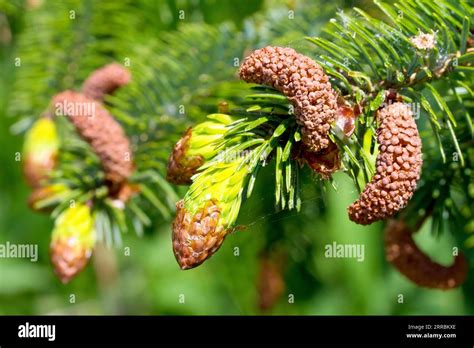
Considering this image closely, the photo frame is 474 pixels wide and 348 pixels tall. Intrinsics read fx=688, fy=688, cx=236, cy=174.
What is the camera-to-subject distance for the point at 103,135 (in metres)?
0.88

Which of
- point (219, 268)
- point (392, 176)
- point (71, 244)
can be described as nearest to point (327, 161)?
point (392, 176)

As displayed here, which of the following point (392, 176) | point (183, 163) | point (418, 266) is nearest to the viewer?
point (392, 176)

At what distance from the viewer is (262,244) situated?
3.89 feet

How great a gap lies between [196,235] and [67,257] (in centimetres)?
30

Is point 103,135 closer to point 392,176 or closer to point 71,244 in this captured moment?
point 71,244

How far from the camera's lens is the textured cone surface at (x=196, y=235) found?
0.57 m

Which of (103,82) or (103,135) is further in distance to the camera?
(103,82)

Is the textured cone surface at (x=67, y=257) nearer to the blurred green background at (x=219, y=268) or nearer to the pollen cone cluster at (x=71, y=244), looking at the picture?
the pollen cone cluster at (x=71, y=244)

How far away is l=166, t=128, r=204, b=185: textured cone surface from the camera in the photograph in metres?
0.65

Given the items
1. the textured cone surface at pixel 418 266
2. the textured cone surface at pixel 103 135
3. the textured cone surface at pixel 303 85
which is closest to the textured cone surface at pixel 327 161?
the textured cone surface at pixel 303 85

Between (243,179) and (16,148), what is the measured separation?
1034mm

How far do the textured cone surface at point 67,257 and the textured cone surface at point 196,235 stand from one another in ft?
0.91

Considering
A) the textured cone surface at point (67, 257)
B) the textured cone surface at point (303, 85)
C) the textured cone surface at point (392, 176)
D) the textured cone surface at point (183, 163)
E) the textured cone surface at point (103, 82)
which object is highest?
the textured cone surface at point (103, 82)

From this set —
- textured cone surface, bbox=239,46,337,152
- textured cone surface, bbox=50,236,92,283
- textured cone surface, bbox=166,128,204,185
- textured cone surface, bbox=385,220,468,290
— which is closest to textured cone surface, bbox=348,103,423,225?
textured cone surface, bbox=239,46,337,152
